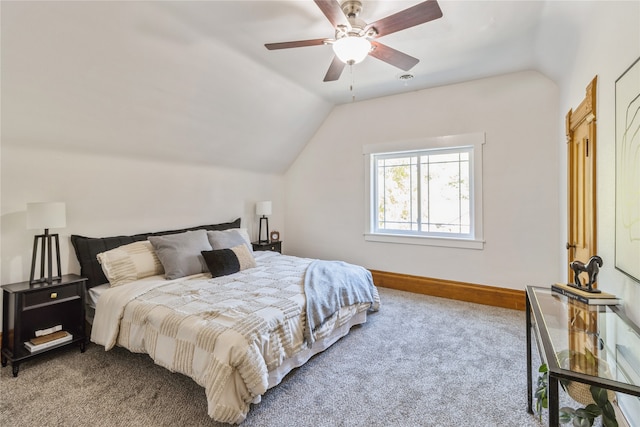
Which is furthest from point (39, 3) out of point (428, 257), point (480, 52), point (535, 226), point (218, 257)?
point (535, 226)

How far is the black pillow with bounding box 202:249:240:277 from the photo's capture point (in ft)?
10.4

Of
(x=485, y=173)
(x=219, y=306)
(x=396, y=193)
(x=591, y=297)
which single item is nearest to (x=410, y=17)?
(x=591, y=297)

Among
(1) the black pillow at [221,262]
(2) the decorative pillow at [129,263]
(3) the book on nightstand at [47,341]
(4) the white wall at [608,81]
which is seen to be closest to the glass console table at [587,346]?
(4) the white wall at [608,81]

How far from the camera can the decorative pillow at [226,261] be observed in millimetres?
3176

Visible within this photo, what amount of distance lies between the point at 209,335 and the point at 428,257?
10.2ft

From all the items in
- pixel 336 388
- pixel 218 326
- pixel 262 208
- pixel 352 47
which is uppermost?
pixel 352 47

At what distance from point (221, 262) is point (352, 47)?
2266mm

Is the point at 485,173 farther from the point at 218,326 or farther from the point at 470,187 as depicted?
the point at 218,326

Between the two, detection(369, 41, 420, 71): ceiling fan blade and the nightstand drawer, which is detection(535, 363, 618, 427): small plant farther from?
the nightstand drawer

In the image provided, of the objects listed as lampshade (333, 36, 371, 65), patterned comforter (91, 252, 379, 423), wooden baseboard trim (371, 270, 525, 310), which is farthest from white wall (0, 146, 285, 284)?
lampshade (333, 36, 371, 65)

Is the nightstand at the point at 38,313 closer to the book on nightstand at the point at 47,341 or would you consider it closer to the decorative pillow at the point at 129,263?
the book on nightstand at the point at 47,341

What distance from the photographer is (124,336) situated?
2.44 metres

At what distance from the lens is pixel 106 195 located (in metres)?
3.33

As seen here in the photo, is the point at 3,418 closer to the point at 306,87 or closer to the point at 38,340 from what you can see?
the point at 38,340
